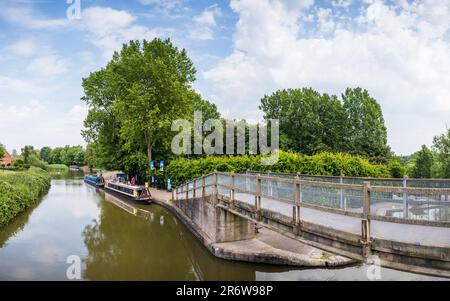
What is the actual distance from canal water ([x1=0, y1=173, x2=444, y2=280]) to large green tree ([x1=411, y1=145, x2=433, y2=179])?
25681mm

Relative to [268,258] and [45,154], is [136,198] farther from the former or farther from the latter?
[45,154]

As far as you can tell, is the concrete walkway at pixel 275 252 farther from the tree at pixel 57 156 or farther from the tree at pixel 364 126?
the tree at pixel 57 156

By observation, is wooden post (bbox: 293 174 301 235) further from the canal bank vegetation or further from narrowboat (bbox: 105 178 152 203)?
narrowboat (bbox: 105 178 152 203)

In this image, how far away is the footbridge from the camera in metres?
5.22

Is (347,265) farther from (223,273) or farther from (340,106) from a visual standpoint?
(340,106)

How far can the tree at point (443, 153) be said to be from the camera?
29.3m

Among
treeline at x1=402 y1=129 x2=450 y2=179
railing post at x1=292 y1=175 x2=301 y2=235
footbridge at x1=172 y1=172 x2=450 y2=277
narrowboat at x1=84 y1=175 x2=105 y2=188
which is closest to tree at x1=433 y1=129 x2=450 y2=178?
treeline at x1=402 y1=129 x2=450 y2=179

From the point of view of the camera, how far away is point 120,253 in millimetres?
13516

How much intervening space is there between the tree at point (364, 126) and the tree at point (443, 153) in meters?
8.03

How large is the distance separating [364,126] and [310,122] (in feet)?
21.7

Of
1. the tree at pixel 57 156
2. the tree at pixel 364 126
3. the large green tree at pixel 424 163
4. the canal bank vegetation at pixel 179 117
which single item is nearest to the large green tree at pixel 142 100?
the canal bank vegetation at pixel 179 117

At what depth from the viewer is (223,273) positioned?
10742mm

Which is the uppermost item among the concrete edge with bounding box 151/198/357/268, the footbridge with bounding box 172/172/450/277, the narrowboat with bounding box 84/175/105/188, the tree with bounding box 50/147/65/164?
the tree with bounding box 50/147/65/164
